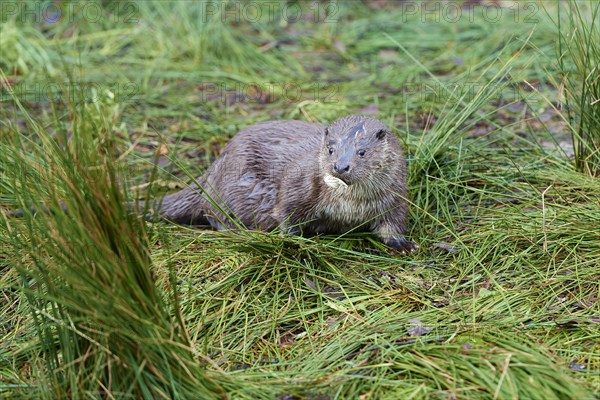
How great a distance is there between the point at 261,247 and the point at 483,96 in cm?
165

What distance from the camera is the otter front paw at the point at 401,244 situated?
13.3 feet

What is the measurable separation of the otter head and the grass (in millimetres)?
343

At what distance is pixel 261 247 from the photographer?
3.79 meters

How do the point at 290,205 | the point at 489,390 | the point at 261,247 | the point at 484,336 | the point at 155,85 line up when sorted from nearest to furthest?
the point at 489,390 → the point at 484,336 → the point at 261,247 → the point at 290,205 → the point at 155,85

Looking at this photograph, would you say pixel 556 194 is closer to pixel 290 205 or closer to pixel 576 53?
pixel 576 53

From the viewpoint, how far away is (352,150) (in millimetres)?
3932

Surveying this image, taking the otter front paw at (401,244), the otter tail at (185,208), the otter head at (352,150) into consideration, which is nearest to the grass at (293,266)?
the otter front paw at (401,244)

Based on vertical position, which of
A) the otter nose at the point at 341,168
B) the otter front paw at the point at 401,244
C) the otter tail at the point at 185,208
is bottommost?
the otter front paw at the point at 401,244

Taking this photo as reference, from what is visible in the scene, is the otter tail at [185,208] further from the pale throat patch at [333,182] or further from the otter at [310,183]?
the pale throat patch at [333,182]

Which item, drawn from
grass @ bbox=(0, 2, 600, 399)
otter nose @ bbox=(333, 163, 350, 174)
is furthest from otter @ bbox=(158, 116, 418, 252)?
grass @ bbox=(0, 2, 600, 399)

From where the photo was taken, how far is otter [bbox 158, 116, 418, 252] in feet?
13.1

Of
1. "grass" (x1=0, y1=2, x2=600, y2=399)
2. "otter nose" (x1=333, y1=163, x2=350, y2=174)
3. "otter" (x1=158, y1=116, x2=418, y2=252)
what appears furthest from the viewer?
"otter" (x1=158, y1=116, x2=418, y2=252)

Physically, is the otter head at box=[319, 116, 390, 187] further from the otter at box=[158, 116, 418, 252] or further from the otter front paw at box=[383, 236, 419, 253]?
the otter front paw at box=[383, 236, 419, 253]

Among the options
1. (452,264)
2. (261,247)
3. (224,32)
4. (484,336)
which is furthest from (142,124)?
(484,336)
